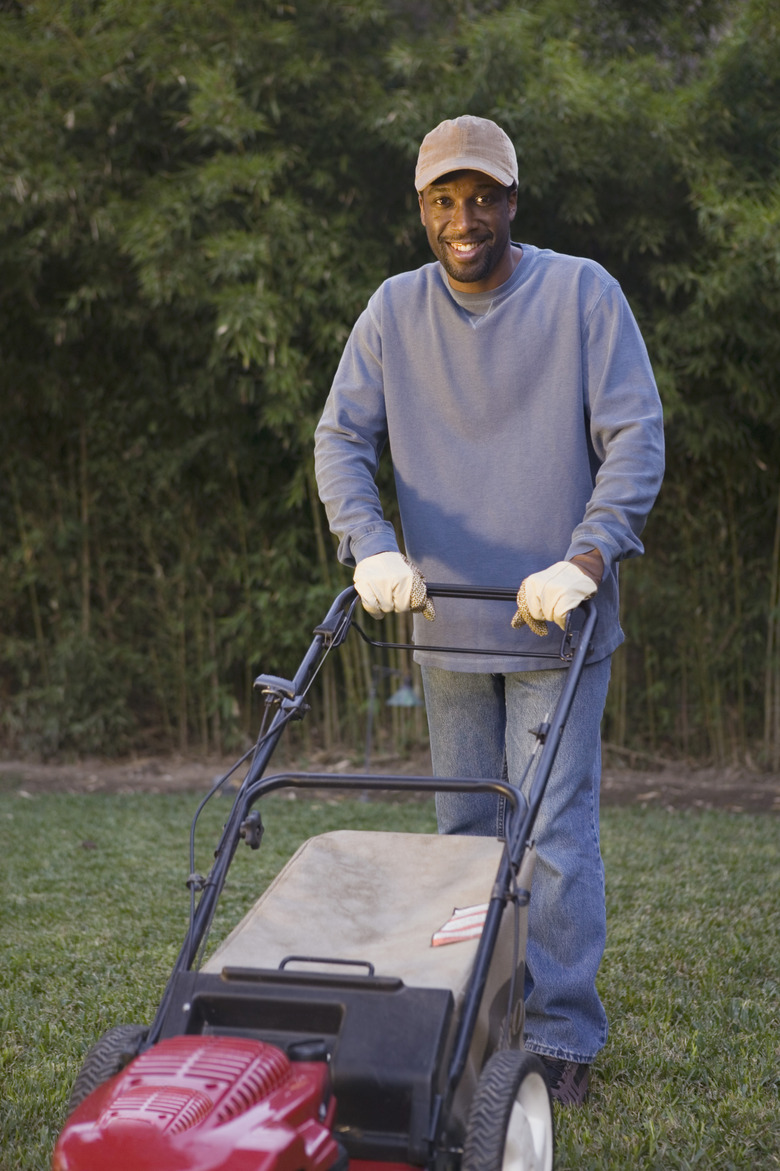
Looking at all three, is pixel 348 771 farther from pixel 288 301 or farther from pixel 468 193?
pixel 468 193

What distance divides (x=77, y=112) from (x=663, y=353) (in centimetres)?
242

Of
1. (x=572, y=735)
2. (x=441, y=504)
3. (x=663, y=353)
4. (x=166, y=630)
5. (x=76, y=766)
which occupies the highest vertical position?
(x=663, y=353)

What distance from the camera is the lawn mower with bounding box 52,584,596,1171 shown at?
1166mm

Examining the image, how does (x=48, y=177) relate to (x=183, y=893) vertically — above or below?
above

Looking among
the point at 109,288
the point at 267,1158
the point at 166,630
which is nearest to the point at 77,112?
the point at 109,288

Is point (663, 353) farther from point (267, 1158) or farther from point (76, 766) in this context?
point (267, 1158)

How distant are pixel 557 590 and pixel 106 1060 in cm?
78

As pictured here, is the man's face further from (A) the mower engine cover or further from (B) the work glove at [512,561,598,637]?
(A) the mower engine cover

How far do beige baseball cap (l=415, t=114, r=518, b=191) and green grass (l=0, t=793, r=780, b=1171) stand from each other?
1400 mm

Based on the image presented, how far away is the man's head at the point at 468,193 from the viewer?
68.7 inches

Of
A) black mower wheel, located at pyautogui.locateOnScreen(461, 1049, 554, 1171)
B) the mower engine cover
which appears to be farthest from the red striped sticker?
the mower engine cover

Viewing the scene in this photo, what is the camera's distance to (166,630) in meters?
5.72

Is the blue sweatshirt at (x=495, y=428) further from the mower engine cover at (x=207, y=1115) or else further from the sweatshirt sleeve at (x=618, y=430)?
the mower engine cover at (x=207, y=1115)

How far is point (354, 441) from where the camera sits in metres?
1.95
